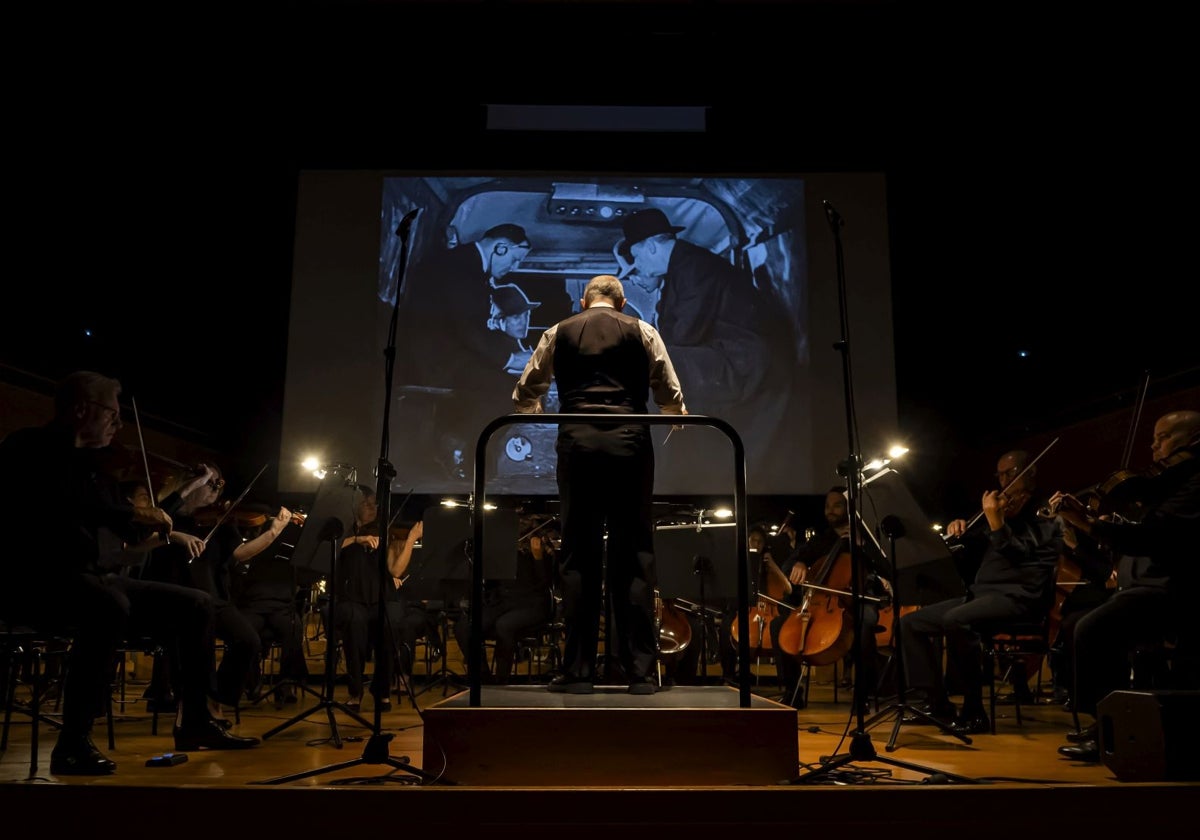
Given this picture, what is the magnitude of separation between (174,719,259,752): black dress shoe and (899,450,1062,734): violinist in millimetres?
3406

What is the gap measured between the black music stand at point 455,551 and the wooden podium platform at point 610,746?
7.22ft

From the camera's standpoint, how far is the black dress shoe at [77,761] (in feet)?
10.8

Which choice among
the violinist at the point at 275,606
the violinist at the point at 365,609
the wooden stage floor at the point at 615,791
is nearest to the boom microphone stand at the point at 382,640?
the wooden stage floor at the point at 615,791

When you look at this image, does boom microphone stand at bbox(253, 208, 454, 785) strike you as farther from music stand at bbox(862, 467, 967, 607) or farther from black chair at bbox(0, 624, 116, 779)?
music stand at bbox(862, 467, 967, 607)

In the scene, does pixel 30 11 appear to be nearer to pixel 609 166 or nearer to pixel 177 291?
pixel 609 166

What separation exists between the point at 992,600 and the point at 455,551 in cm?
315

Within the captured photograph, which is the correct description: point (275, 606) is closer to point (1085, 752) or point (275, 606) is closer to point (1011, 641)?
point (1011, 641)

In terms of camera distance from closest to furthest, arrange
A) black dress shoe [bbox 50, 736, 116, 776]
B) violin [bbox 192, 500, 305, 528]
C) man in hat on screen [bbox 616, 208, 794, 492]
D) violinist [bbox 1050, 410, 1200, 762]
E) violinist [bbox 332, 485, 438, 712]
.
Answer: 1. black dress shoe [bbox 50, 736, 116, 776]
2. violinist [bbox 1050, 410, 1200, 762]
3. violin [bbox 192, 500, 305, 528]
4. violinist [bbox 332, 485, 438, 712]
5. man in hat on screen [bbox 616, 208, 794, 492]

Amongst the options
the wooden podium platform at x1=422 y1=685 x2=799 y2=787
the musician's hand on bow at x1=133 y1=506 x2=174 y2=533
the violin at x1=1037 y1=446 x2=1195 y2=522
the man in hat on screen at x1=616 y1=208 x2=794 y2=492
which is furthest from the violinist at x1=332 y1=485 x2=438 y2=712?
the violin at x1=1037 y1=446 x2=1195 y2=522

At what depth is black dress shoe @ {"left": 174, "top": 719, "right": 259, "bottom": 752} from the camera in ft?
13.3

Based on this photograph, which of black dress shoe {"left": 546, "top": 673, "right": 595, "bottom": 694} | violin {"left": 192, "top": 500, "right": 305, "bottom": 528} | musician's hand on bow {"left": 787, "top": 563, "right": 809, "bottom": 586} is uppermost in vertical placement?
violin {"left": 192, "top": 500, "right": 305, "bottom": 528}

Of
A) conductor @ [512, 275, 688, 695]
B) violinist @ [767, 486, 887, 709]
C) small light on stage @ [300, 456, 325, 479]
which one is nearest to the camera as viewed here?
conductor @ [512, 275, 688, 695]

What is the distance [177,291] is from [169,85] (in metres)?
5.05

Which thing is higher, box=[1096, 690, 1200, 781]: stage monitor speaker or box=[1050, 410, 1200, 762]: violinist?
box=[1050, 410, 1200, 762]: violinist
